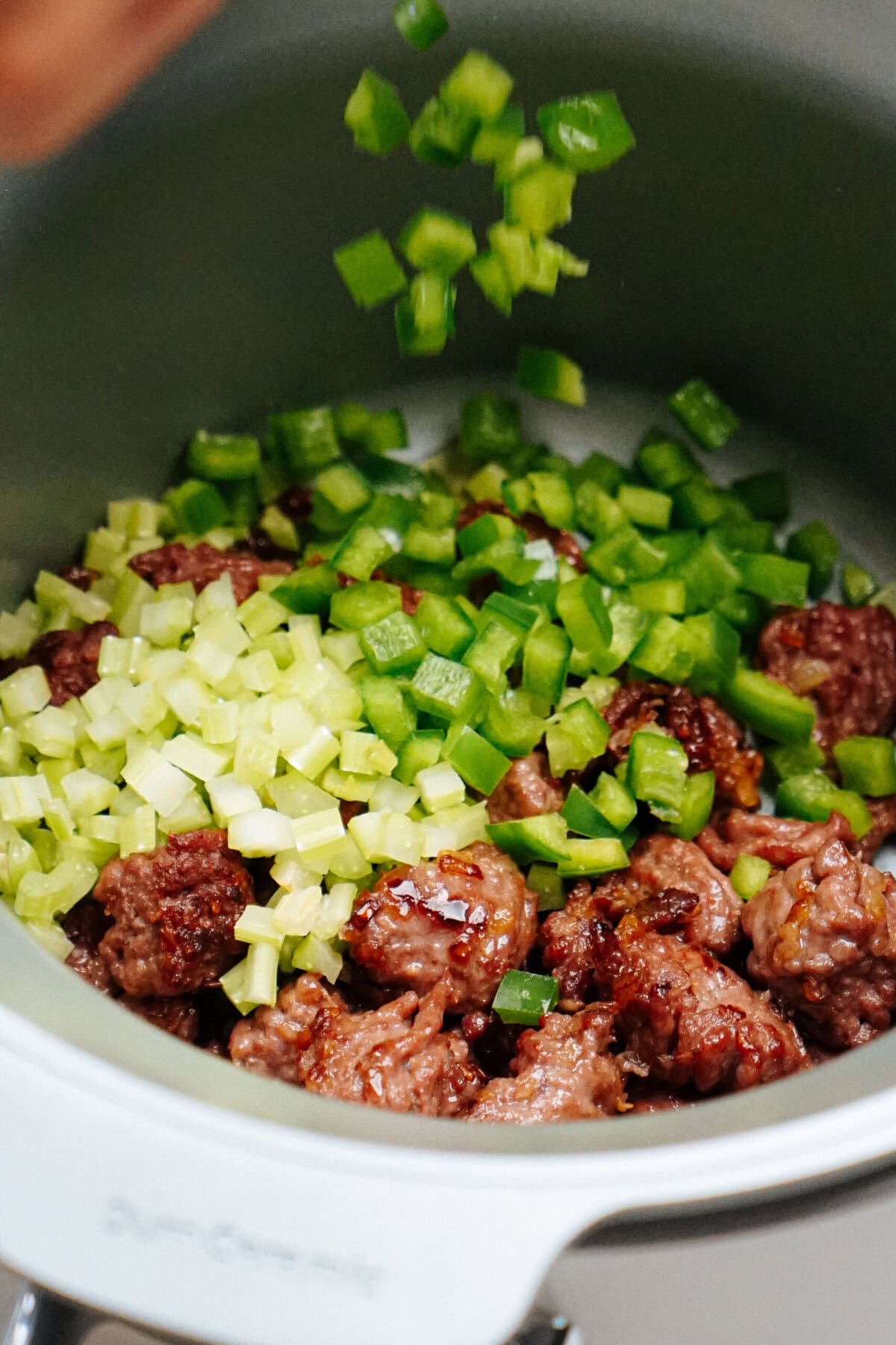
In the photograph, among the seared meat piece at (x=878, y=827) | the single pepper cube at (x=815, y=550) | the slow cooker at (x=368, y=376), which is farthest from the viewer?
the single pepper cube at (x=815, y=550)

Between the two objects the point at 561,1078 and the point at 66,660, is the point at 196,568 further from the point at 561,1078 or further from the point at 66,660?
the point at 561,1078

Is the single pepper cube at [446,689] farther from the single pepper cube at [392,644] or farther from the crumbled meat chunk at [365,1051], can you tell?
the crumbled meat chunk at [365,1051]

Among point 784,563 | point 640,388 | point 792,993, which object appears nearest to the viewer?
point 792,993

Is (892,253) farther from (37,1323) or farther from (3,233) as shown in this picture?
(37,1323)

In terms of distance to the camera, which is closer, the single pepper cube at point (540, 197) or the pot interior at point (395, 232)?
the single pepper cube at point (540, 197)

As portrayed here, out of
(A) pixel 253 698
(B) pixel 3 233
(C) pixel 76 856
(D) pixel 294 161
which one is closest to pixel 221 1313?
(C) pixel 76 856

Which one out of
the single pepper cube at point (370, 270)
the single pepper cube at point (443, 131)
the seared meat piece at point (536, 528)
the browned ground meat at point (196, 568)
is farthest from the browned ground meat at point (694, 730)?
the single pepper cube at point (443, 131)

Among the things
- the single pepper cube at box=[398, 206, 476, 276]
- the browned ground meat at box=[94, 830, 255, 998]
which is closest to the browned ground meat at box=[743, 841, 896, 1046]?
the browned ground meat at box=[94, 830, 255, 998]
